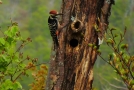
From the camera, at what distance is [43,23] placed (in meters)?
62.1

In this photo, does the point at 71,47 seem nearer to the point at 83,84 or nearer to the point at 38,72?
the point at 83,84

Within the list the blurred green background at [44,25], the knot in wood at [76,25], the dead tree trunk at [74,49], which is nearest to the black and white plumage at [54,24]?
the dead tree trunk at [74,49]

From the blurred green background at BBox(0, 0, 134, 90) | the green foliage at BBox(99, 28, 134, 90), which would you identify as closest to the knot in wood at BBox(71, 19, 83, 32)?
the green foliage at BBox(99, 28, 134, 90)

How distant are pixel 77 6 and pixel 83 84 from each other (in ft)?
3.58

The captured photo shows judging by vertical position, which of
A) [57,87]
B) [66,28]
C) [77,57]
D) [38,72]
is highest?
[66,28]

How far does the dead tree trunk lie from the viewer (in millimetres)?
4961

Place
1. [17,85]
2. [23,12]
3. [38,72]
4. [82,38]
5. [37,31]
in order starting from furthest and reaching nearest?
1. [23,12]
2. [37,31]
3. [38,72]
4. [82,38]
5. [17,85]

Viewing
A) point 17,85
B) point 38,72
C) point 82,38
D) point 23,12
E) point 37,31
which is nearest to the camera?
point 17,85

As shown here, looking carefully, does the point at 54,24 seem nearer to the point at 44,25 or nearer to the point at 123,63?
the point at 123,63

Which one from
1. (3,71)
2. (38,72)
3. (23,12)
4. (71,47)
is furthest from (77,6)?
(23,12)

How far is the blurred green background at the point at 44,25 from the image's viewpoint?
4366 cm

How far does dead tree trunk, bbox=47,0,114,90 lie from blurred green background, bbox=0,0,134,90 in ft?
88.7

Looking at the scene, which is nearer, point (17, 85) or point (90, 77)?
point (17, 85)

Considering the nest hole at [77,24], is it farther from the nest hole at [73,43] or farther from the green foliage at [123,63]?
the green foliage at [123,63]
